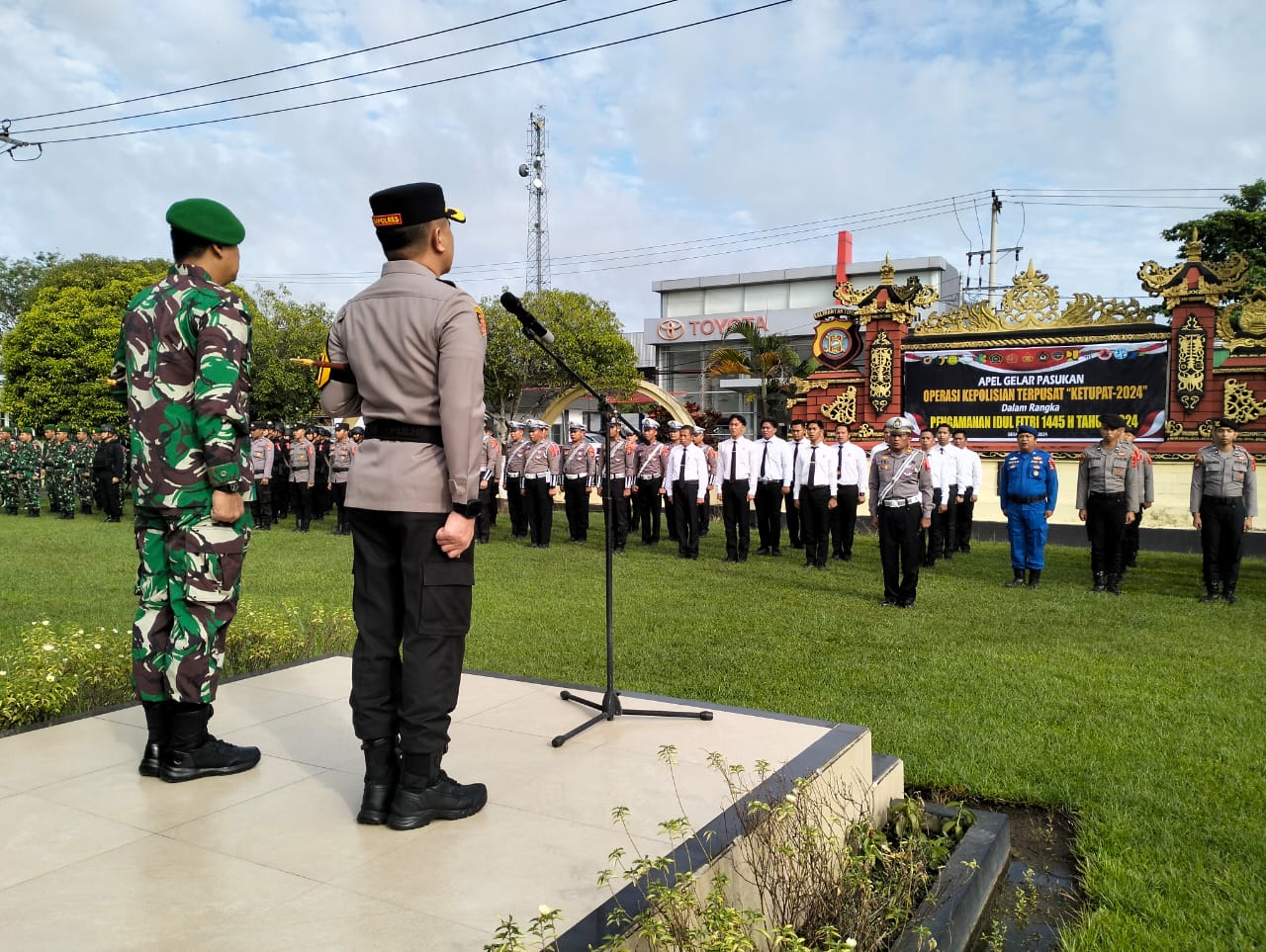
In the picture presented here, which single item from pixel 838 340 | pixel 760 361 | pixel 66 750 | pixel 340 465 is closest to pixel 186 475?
pixel 66 750

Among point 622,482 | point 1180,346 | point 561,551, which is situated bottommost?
point 561,551

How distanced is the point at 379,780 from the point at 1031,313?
582 inches

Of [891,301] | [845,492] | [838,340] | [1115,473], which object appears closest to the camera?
[1115,473]

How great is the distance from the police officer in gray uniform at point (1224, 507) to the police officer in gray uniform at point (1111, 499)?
2.30ft

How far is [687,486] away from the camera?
44.0ft

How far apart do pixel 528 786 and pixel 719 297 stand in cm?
4550

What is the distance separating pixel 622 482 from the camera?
15391 millimetres

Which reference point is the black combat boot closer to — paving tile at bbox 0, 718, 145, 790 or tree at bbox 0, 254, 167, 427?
paving tile at bbox 0, 718, 145, 790

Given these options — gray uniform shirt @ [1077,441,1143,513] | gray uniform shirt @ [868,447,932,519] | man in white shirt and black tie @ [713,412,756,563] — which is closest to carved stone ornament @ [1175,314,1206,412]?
gray uniform shirt @ [1077,441,1143,513]

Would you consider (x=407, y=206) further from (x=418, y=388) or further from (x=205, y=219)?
(x=205, y=219)

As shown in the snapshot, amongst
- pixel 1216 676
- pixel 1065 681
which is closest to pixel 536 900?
pixel 1065 681

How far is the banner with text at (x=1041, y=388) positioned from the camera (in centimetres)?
1442

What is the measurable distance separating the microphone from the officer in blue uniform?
26.7ft

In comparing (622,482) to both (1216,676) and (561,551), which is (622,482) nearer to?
(561,551)
